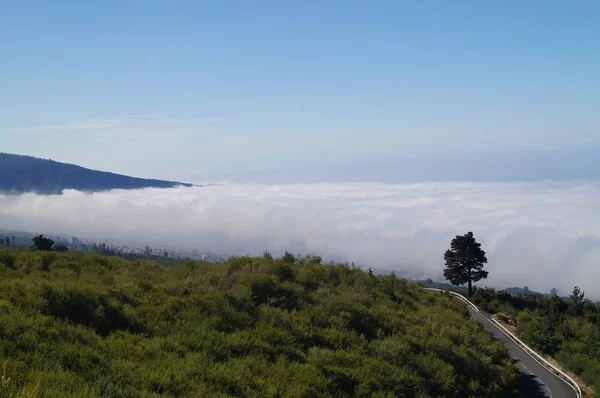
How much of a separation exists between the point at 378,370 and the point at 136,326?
575 cm

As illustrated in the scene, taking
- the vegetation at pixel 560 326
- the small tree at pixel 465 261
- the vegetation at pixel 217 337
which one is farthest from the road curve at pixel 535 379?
the small tree at pixel 465 261

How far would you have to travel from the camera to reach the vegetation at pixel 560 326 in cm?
2173

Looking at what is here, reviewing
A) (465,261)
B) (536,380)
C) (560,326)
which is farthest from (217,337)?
(465,261)

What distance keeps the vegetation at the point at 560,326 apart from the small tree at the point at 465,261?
2944mm

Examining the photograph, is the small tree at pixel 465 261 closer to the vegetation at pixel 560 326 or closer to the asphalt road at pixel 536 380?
the vegetation at pixel 560 326

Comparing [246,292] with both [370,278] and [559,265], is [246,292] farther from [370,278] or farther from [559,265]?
[559,265]

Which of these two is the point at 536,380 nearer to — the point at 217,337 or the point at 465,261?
the point at 217,337

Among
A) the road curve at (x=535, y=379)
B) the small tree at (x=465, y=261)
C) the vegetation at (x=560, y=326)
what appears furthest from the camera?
the small tree at (x=465, y=261)

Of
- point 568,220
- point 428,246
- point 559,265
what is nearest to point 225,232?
point 428,246

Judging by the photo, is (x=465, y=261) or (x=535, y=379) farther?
(x=465, y=261)

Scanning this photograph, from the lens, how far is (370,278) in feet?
72.9

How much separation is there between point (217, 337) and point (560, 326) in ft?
80.2

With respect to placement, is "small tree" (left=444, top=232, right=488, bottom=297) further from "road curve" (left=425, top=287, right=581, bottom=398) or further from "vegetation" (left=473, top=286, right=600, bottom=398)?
"road curve" (left=425, top=287, right=581, bottom=398)

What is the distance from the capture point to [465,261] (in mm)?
43406
